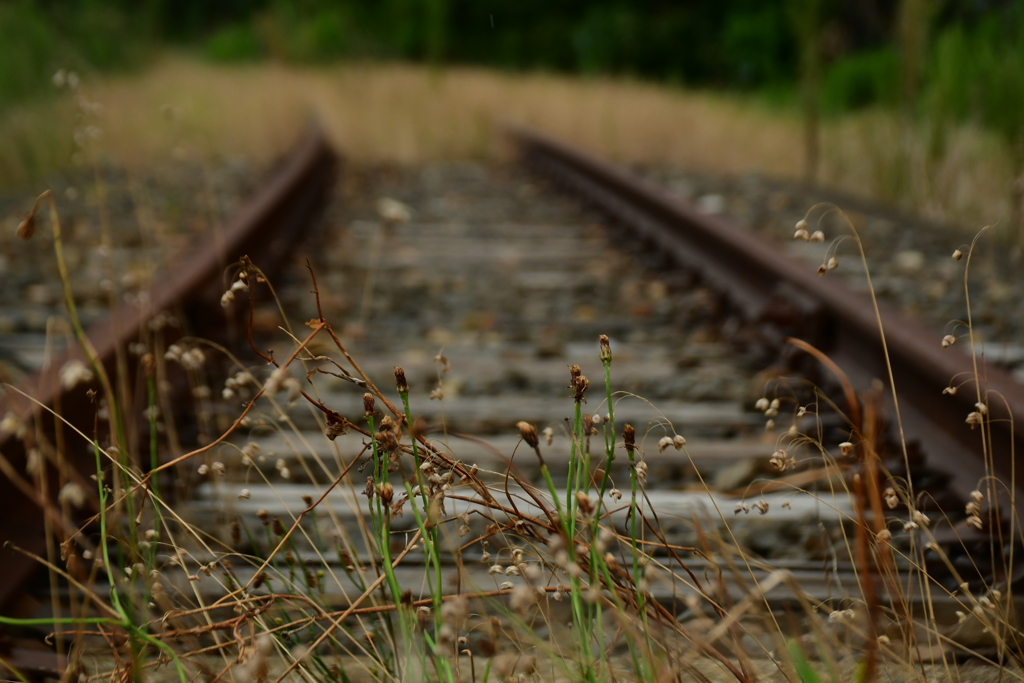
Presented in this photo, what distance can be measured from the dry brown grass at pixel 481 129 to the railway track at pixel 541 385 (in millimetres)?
1521

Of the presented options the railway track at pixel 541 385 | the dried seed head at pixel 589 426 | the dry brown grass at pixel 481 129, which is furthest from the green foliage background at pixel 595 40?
the dried seed head at pixel 589 426

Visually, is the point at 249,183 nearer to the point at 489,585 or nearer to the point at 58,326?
the point at 58,326

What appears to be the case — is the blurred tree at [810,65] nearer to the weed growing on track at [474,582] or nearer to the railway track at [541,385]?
the railway track at [541,385]

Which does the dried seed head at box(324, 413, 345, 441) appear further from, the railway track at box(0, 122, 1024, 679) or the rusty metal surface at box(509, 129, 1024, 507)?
the rusty metal surface at box(509, 129, 1024, 507)

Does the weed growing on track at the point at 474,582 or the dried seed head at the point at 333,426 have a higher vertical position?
the dried seed head at the point at 333,426

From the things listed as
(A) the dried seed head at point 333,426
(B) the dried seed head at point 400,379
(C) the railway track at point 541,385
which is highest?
(B) the dried seed head at point 400,379

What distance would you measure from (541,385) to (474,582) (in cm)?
108

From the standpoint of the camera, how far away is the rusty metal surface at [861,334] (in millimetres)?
1652

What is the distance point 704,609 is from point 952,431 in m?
0.72

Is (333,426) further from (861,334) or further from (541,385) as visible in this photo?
(861,334)

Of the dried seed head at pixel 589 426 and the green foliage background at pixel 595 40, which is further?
the green foliage background at pixel 595 40

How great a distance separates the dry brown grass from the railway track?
1.52m

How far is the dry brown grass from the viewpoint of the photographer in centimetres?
503

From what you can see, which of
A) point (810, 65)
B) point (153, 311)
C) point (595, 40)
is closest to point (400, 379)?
point (153, 311)
